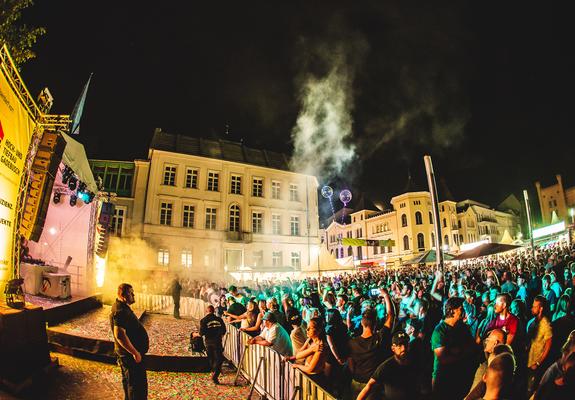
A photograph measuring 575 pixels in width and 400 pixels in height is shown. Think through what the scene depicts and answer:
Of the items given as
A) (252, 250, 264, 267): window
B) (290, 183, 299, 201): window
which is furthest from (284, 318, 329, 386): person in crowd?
(290, 183, 299, 201): window

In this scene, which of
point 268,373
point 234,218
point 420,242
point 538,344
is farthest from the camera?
point 420,242

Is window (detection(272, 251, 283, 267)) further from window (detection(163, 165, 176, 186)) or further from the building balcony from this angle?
window (detection(163, 165, 176, 186))

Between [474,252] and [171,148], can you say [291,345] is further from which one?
[171,148]

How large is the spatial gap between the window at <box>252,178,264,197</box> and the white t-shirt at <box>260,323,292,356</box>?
28.7 meters

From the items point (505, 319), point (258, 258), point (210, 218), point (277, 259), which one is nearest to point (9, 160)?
point (505, 319)

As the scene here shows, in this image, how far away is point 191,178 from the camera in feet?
105

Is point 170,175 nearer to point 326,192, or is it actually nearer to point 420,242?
point 326,192

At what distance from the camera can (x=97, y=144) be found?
3334 cm

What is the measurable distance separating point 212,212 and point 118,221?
27.4 feet

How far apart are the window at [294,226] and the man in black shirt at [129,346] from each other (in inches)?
1212

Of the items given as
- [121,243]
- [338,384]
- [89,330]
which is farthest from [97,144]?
[338,384]

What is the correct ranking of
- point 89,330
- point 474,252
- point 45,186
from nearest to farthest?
point 45,186 < point 89,330 < point 474,252

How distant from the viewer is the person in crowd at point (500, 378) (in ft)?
8.02

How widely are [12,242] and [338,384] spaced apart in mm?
7155
